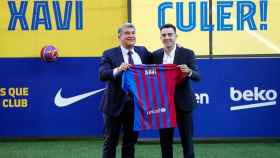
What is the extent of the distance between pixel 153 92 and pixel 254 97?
284 centimetres

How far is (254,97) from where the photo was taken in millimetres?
7559

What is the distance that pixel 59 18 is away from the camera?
25.4 feet

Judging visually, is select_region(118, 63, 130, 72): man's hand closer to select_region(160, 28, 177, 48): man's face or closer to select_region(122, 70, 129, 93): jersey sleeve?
select_region(122, 70, 129, 93): jersey sleeve

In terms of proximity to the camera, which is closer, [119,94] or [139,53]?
[119,94]

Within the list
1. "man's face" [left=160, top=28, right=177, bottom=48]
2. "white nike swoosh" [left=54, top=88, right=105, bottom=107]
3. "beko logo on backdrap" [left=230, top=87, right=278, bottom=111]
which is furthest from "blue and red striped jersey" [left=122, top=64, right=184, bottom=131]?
"white nike swoosh" [left=54, top=88, right=105, bottom=107]

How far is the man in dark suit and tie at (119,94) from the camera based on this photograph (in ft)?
16.4

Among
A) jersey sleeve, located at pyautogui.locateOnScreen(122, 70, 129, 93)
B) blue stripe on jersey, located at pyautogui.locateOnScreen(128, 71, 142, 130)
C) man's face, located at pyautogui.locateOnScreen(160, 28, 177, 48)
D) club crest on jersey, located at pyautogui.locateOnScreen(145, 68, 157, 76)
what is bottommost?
blue stripe on jersey, located at pyautogui.locateOnScreen(128, 71, 142, 130)

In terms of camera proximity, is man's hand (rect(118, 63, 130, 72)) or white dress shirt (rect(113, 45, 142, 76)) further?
white dress shirt (rect(113, 45, 142, 76))

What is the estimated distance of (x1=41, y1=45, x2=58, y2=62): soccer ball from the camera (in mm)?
7562

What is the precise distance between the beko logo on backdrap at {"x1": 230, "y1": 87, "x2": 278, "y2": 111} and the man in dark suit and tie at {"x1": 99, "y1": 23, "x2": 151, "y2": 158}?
2685mm

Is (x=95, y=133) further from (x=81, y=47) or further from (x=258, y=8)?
(x=258, y=8)

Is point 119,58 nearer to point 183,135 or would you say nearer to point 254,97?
point 183,135

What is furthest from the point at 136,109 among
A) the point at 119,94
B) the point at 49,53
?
the point at 49,53

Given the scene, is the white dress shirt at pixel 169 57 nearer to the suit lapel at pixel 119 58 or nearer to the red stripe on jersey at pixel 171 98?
the red stripe on jersey at pixel 171 98
